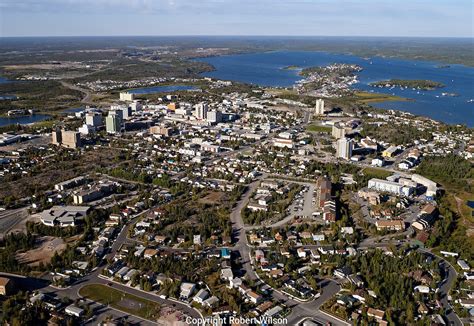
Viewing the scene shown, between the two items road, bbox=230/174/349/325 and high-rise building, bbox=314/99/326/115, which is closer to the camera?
road, bbox=230/174/349/325

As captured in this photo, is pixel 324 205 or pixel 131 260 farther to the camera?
pixel 324 205

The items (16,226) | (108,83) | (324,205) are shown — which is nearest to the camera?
(16,226)

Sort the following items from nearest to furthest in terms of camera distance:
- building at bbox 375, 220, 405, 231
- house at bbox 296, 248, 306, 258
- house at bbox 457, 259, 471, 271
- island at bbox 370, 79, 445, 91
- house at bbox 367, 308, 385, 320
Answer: house at bbox 367, 308, 385, 320 < house at bbox 457, 259, 471, 271 < house at bbox 296, 248, 306, 258 < building at bbox 375, 220, 405, 231 < island at bbox 370, 79, 445, 91

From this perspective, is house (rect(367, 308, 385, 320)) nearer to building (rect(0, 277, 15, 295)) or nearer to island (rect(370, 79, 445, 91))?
building (rect(0, 277, 15, 295))

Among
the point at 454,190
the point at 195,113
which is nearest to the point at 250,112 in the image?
the point at 195,113

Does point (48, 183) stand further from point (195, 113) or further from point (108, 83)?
point (108, 83)

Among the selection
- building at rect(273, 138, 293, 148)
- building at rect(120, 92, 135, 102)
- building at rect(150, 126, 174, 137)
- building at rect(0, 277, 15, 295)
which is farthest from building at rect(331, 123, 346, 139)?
building at rect(0, 277, 15, 295)

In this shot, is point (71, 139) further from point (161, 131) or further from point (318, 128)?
point (318, 128)
